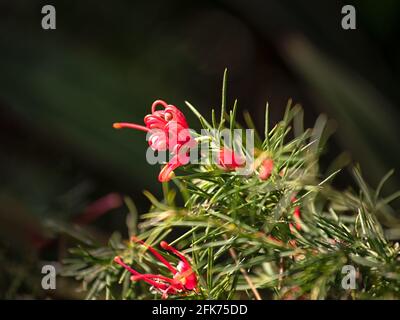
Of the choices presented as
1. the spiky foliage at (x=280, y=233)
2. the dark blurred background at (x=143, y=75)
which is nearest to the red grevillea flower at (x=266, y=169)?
the spiky foliage at (x=280, y=233)

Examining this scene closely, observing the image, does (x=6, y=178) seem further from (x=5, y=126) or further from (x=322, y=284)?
(x=322, y=284)

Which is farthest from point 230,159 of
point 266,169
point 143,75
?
point 143,75

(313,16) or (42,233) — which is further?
(313,16)

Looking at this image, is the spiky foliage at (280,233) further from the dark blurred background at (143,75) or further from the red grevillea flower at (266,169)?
the dark blurred background at (143,75)

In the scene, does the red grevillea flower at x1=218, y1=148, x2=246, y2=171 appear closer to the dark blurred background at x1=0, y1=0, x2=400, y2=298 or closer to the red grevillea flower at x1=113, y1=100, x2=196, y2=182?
the red grevillea flower at x1=113, y1=100, x2=196, y2=182

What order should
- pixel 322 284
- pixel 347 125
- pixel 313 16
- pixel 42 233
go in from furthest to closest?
1. pixel 313 16
2. pixel 347 125
3. pixel 42 233
4. pixel 322 284
